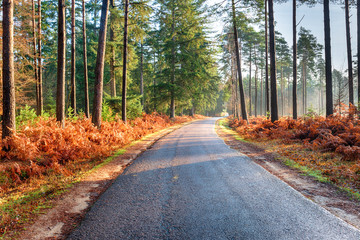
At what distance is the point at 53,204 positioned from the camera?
3.68m

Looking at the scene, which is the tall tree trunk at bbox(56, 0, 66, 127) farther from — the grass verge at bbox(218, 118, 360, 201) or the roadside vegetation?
the roadside vegetation

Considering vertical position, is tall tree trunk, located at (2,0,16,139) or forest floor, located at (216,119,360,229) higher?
tall tree trunk, located at (2,0,16,139)

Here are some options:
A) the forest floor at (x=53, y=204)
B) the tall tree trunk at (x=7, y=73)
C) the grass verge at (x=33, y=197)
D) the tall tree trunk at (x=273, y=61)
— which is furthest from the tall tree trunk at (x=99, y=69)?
the tall tree trunk at (x=273, y=61)

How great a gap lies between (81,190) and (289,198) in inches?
171

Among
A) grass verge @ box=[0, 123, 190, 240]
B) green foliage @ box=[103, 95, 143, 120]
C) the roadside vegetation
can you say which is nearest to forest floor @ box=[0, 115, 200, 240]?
grass verge @ box=[0, 123, 190, 240]

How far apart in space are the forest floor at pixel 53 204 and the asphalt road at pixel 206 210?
297 mm

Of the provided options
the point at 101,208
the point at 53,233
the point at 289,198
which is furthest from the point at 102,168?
the point at 289,198

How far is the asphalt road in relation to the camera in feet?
8.77

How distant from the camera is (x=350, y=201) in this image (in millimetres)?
3824

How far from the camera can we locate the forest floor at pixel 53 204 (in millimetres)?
2873

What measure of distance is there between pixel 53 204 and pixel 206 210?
284cm

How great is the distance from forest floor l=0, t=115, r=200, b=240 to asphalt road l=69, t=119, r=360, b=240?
A: 0.30 metres

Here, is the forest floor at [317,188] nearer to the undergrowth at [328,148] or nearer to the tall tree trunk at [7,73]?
the undergrowth at [328,148]

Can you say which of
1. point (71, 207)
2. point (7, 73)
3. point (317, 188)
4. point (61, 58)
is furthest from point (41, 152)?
point (317, 188)
